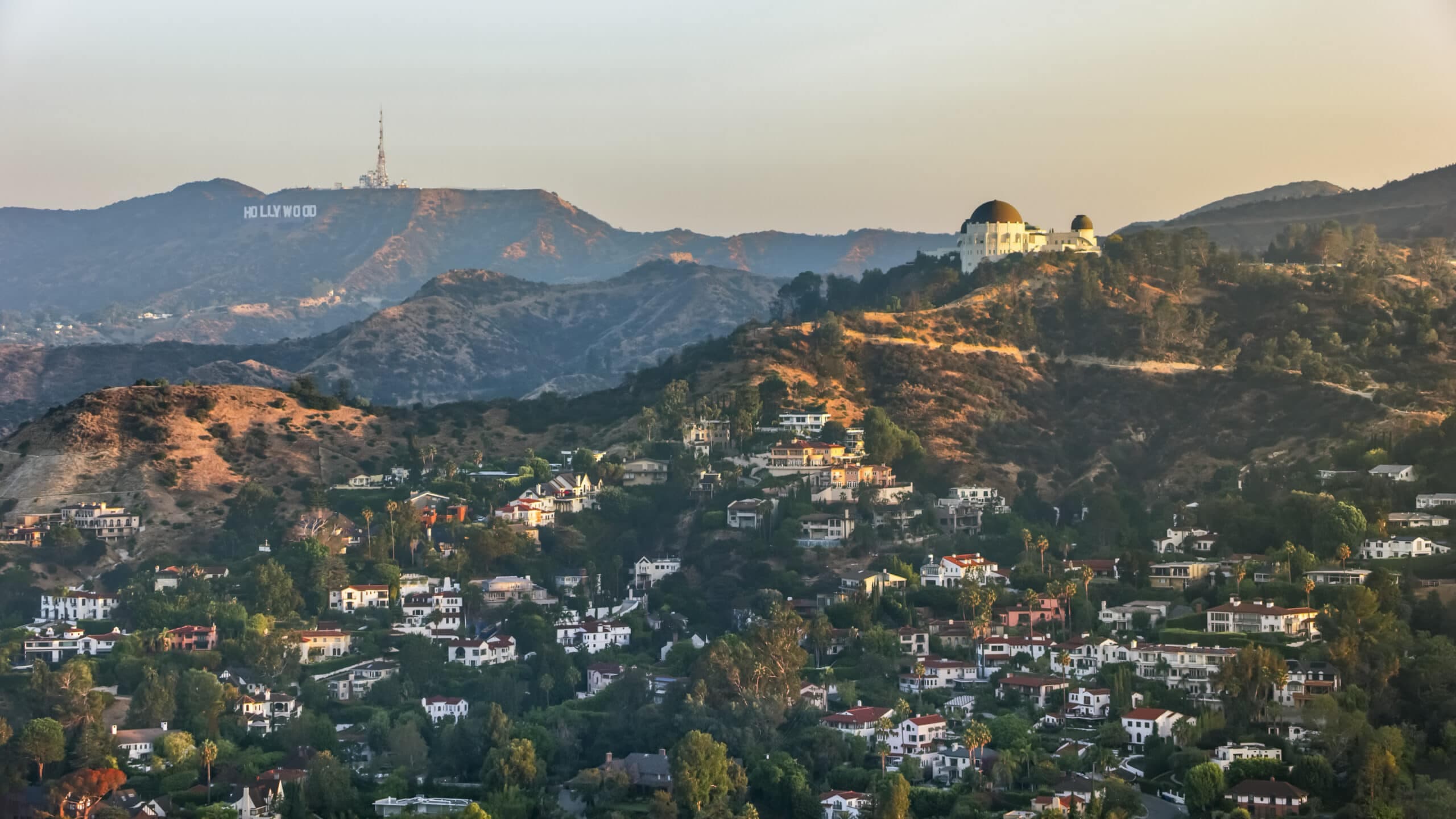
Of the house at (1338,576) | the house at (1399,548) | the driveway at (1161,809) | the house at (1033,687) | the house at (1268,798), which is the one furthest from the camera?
the house at (1399,548)

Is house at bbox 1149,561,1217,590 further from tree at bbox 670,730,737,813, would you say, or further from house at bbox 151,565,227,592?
house at bbox 151,565,227,592

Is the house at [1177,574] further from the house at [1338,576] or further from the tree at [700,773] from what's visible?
the tree at [700,773]

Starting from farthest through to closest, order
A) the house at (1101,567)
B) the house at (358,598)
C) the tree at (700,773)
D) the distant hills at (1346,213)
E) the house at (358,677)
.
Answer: the distant hills at (1346,213) → the house at (358,598) → the house at (1101,567) → the house at (358,677) → the tree at (700,773)

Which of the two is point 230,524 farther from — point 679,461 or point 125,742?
point 125,742

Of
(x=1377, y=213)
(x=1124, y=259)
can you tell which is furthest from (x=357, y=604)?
(x=1377, y=213)

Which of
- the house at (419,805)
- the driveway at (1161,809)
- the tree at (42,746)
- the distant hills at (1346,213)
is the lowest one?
the house at (419,805)

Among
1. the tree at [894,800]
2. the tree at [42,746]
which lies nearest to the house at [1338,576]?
the tree at [894,800]

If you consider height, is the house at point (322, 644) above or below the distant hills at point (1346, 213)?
below
